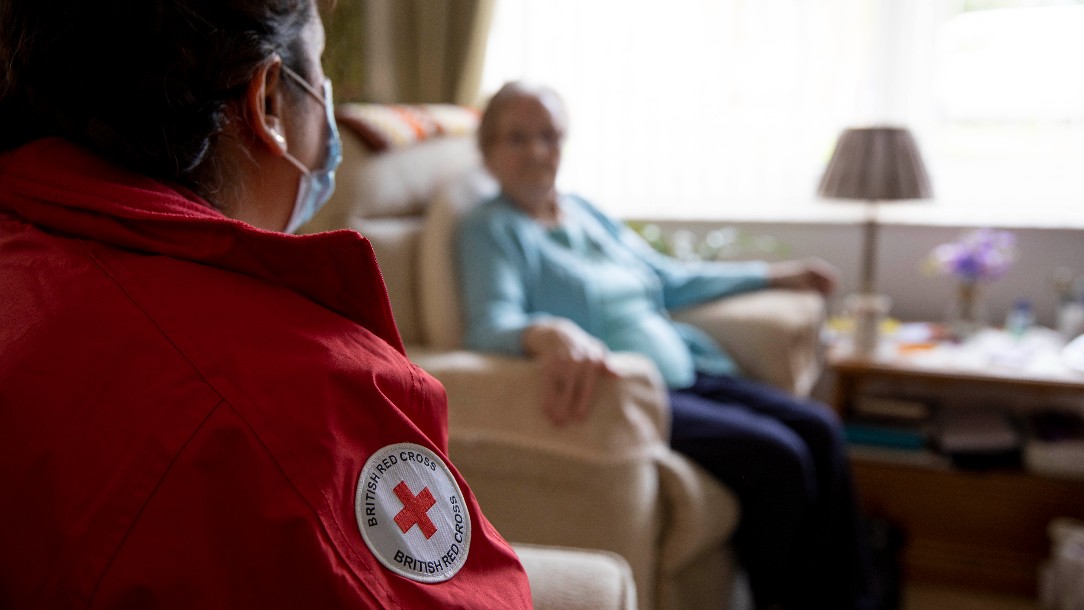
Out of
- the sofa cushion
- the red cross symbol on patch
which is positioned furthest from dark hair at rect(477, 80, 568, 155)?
the red cross symbol on patch

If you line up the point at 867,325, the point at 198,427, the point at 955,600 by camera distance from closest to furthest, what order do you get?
1. the point at 198,427
2. the point at 955,600
3. the point at 867,325

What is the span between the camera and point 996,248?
2287mm

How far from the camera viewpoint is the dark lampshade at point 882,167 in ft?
6.80

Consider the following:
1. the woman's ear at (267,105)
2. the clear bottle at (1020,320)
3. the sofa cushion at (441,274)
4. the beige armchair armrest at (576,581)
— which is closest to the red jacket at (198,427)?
the woman's ear at (267,105)

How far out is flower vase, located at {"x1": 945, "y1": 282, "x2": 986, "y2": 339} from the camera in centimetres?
236

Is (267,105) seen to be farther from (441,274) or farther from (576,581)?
(441,274)

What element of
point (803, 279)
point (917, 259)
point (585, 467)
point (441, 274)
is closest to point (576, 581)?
point (585, 467)

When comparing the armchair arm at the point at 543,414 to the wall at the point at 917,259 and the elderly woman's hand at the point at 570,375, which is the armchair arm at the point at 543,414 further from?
the wall at the point at 917,259

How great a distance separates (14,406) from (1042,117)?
2.77 metres

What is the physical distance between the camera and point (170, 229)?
0.58 m

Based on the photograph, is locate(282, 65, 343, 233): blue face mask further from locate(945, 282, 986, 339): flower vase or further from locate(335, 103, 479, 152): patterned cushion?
→ locate(945, 282, 986, 339): flower vase

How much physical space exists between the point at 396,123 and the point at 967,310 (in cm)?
164

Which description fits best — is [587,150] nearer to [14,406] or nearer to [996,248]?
[996,248]

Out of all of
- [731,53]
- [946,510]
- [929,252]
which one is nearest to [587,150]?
[731,53]
